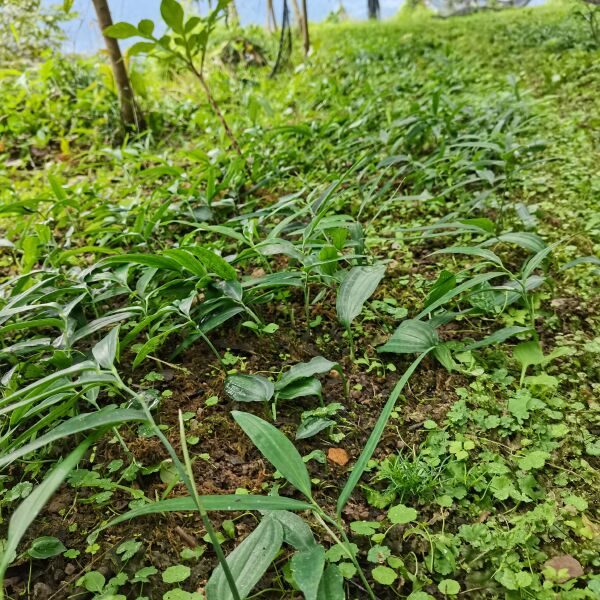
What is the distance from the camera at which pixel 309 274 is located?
1.56 m

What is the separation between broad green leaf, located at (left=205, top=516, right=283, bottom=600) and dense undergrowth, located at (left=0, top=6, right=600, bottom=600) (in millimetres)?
15

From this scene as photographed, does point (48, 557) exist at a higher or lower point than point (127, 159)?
lower

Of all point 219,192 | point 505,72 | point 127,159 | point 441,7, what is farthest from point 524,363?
point 441,7

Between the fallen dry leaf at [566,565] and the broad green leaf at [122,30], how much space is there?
2467mm

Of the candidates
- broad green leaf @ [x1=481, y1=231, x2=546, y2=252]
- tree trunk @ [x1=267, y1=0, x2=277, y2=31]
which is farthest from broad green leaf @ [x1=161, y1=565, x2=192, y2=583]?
tree trunk @ [x1=267, y1=0, x2=277, y2=31]

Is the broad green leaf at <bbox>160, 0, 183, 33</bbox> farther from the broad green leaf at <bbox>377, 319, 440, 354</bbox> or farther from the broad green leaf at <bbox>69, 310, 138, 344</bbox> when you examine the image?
the broad green leaf at <bbox>377, 319, 440, 354</bbox>

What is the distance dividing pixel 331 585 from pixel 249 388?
50 centimetres

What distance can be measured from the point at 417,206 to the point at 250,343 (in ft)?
3.58

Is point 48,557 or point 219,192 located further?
point 219,192

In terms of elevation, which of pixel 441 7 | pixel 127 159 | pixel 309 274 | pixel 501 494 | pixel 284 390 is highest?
pixel 441 7

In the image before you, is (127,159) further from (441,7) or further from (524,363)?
(441,7)

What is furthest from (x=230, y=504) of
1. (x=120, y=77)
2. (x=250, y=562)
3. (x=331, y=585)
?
(x=120, y=77)

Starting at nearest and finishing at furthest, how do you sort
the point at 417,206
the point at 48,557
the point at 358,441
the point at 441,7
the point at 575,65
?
the point at 48,557
the point at 358,441
the point at 417,206
the point at 575,65
the point at 441,7

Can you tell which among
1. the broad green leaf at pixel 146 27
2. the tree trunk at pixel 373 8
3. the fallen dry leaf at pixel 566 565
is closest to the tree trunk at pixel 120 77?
the broad green leaf at pixel 146 27
